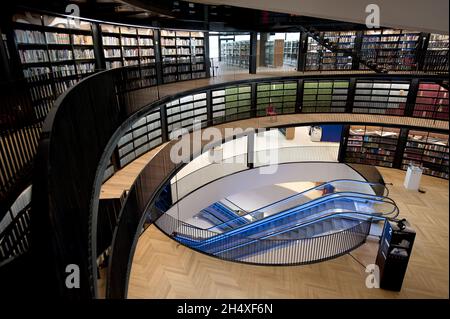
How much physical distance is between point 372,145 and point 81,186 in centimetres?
1246

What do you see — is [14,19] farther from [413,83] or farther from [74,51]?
[413,83]

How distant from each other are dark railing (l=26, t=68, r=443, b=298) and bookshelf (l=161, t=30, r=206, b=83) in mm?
4145

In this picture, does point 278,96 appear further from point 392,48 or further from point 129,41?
point 129,41

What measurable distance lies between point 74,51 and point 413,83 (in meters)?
11.9

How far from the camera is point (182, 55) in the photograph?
9.87m

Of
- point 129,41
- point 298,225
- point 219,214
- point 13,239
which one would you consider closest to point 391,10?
point 13,239

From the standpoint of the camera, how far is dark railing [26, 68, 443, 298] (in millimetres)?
1453

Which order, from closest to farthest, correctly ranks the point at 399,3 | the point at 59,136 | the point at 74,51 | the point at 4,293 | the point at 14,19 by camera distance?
the point at 399,3 < the point at 4,293 < the point at 59,136 < the point at 14,19 < the point at 74,51

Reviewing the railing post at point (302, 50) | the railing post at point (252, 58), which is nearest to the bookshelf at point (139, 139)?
the railing post at point (252, 58)

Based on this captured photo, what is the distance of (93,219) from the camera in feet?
9.59

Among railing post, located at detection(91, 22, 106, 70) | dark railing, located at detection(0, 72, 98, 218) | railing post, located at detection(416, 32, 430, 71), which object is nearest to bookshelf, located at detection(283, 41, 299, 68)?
railing post, located at detection(416, 32, 430, 71)

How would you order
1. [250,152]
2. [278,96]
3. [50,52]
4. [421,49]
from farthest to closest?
[278,96] → [250,152] → [421,49] → [50,52]

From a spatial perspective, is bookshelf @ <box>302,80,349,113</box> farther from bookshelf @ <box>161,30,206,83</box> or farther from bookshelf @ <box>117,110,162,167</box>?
bookshelf @ <box>117,110,162,167</box>
